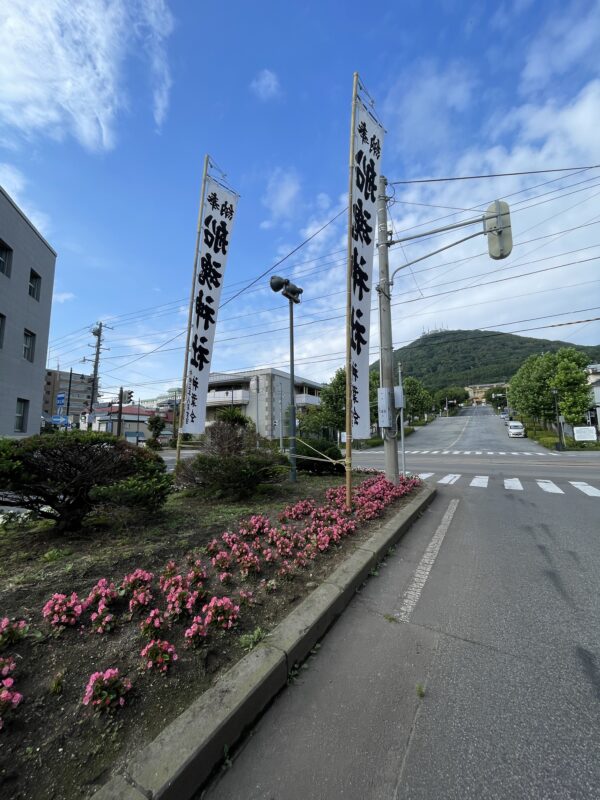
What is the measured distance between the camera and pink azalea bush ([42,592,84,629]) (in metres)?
2.33

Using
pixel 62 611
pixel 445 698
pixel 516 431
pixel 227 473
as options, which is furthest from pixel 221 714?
pixel 516 431

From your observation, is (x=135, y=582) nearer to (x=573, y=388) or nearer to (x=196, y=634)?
(x=196, y=634)

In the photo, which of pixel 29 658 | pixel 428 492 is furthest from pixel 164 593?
pixel 428 492

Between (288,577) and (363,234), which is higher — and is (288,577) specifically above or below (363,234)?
below

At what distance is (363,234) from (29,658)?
657 centimetres

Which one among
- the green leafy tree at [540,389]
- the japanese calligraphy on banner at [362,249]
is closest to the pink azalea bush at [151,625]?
the japanese calligraphy on banner at [362,249]

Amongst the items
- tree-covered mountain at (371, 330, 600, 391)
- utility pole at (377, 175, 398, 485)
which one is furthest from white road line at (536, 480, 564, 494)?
tree-covered mountain at (371, 330, 600, 391)

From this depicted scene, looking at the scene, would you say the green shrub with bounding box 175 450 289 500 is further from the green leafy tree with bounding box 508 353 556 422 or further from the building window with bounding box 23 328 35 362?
the green leafy tree with bounding box 508 353 556 422

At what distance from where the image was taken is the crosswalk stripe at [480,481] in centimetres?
1027

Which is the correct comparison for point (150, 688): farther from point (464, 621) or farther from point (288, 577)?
point (464, 621)

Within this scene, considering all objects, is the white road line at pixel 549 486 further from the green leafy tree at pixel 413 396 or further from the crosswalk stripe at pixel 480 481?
the green leafy tree at pixel 413 396

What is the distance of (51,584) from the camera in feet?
9.71

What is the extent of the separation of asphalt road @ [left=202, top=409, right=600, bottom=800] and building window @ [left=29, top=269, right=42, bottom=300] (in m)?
20.0

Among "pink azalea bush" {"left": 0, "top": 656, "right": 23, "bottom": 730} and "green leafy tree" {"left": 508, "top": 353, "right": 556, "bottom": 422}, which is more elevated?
"green leafy tree" {"left": 508, "top": 353, "right": 556, "bottom": 422}
